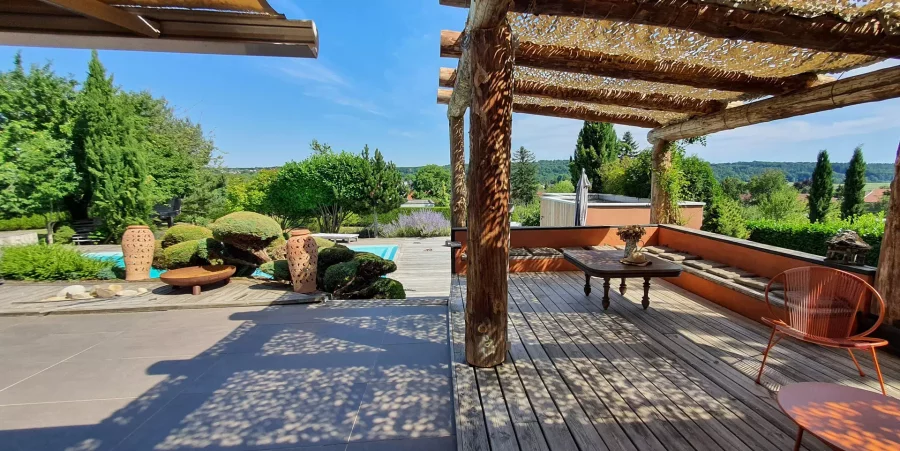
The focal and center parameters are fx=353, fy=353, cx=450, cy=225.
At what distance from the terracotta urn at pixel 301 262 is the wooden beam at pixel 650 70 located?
165 inches

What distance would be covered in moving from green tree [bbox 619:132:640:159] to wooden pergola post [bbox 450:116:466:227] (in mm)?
12529

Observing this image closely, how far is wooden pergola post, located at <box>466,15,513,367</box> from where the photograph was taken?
2217 mm

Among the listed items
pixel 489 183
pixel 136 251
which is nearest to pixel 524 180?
pixel 136 251

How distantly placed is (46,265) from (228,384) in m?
6.58

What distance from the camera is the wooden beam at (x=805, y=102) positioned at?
272cm

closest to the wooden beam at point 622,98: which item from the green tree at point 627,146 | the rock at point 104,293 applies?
the rock at point 104,293

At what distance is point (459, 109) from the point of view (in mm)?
5176

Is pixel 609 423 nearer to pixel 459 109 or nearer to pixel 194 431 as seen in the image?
pixel 194 431

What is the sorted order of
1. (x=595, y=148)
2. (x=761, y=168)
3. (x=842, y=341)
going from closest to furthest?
(x=842, y=341), (x=595, y=148), (x=761, y=168)

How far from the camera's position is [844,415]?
1317 mm

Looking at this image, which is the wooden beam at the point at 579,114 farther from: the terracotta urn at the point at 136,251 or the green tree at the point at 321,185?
the green tree at the point at 321,185

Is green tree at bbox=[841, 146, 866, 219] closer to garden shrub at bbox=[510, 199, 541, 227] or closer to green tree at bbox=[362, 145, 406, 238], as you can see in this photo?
garden shrub at bbox=[510, 199, 541, 227]

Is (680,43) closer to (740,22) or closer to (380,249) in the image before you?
(740,22)

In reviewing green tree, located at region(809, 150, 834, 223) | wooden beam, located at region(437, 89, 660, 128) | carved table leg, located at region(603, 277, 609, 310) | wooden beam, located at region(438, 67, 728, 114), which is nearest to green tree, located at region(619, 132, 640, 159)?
green tree, located at region(809, 150, 834, 223)
